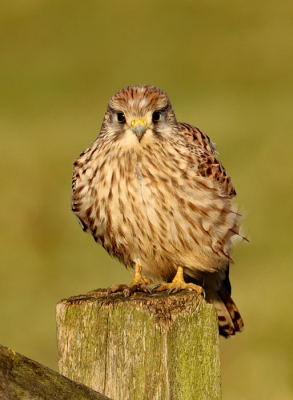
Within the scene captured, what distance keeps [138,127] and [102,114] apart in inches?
272

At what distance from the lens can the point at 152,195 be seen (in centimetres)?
406

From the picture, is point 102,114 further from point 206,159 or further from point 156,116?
point 156,116

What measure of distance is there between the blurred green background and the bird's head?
32.2 inches

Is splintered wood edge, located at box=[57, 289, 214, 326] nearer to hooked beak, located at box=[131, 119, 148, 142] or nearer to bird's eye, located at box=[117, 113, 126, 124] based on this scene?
hooked beak, located at box=[131, 119, 148, 142]

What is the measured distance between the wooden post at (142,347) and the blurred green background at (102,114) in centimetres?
187

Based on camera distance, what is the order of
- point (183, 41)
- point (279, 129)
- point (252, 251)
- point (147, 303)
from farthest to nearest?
point (183, 41) < point (279, 129) < point (252, 251) < point (147, 303)

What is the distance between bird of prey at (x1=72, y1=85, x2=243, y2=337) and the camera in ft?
13.4

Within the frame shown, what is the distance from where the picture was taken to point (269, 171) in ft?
28.7

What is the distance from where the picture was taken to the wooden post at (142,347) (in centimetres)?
242

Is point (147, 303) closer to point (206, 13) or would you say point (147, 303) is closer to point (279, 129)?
point (279, 129)

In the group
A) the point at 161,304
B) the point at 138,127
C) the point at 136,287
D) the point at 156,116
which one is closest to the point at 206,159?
the point at 156,116

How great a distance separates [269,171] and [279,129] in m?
1.21

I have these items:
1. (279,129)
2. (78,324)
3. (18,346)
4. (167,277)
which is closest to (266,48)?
(279,129)

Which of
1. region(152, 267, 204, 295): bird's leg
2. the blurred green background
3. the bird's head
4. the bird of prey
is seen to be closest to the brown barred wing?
the bird of prey
